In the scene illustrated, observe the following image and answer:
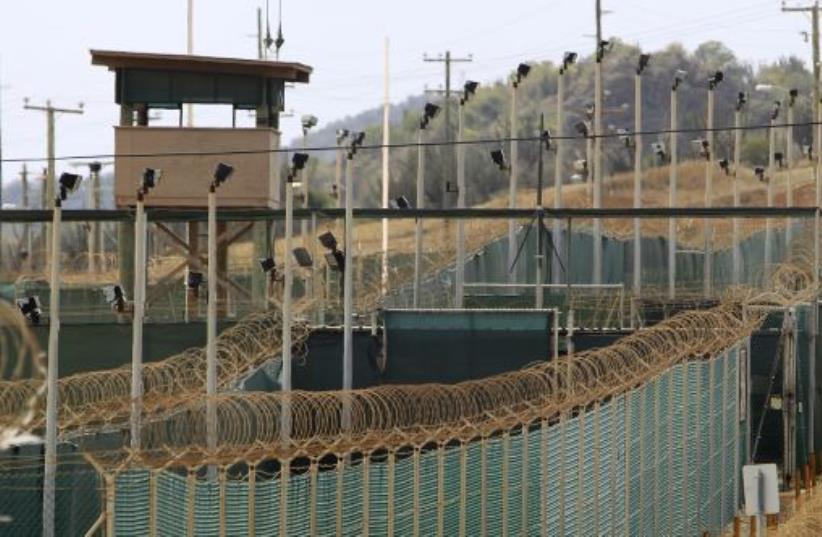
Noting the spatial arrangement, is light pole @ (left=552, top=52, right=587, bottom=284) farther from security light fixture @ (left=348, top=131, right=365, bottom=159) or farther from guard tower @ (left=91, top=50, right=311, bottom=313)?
security light fixture @ (left=348, top=131, right=365, bottom=159)

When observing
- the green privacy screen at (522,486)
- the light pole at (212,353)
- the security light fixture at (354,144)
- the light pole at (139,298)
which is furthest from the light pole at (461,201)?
the green privacy screen at (522,486)

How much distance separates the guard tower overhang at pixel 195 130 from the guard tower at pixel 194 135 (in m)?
0.02

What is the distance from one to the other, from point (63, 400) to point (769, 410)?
12.3m

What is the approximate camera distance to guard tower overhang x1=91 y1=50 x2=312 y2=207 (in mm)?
39562

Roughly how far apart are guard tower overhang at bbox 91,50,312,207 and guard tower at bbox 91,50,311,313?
0.7 inches

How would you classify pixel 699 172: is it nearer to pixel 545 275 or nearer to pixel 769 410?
pixel 545 275

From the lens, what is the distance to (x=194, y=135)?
4000 centimetres

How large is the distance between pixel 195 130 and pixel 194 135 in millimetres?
91

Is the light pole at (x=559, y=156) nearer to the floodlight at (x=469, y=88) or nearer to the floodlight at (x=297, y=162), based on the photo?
the floodlight at (x=469, y=88)

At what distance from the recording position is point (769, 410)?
35.9m

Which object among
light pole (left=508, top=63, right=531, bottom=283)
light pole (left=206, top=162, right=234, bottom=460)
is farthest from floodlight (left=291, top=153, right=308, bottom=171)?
light pole (left=508, top=63, right=531, bottom=283)

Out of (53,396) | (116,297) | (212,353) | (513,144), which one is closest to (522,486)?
(53,396)

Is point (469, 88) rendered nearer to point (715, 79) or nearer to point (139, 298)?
point (715, 79)

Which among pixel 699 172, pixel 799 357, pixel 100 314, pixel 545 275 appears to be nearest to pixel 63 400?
pixel 799 357
